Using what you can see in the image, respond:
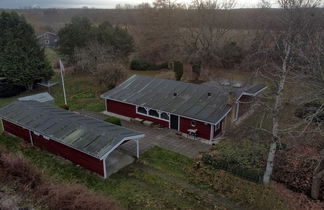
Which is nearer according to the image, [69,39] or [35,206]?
[35,206]

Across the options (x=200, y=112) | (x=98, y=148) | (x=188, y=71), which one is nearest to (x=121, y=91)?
(x=200, y=112)

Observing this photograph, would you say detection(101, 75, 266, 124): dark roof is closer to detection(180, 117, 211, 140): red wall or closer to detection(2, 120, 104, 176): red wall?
detection(180, 117, 211, 140): red wall

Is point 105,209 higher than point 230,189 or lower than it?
higher

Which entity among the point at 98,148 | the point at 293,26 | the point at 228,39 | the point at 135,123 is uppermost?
the point at 293,26

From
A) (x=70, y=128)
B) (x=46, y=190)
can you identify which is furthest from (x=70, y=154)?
(x=46, y=190)

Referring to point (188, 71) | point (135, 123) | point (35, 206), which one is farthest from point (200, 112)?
point (188, 71)

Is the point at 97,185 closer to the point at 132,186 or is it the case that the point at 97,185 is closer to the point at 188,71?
the point at 132,186

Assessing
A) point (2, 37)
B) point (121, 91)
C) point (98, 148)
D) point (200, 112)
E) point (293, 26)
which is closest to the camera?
point (293, 26)

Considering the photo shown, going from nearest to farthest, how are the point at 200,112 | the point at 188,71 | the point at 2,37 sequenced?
the point at 200,112, the point at 2,37, the point at 188,71

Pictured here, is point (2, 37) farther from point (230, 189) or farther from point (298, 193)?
point (298, 193)
